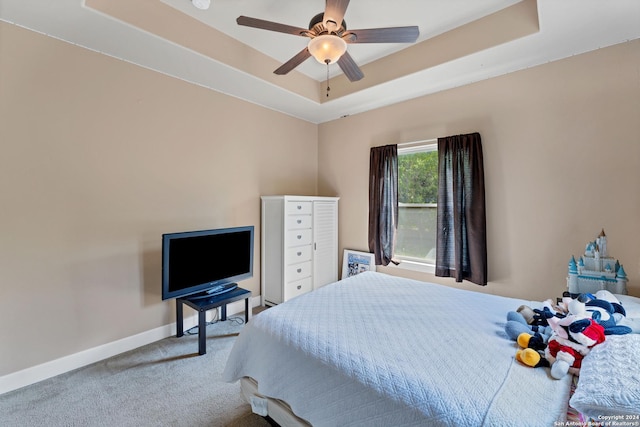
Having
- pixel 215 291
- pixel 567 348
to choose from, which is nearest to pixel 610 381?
Answer: pixel 567 348

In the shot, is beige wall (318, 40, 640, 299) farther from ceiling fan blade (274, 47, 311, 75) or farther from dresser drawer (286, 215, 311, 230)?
ceiling fan blade (274, 47, 311, 75)

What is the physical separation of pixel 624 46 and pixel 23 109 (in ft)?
15.3

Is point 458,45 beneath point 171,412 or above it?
above

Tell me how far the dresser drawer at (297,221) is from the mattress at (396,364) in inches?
56.0

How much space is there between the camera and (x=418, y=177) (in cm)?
339

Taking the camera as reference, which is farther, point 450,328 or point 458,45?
point 458,45

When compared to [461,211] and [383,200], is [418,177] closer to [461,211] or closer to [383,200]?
[383,200]

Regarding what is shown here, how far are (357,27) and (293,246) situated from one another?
2.40m

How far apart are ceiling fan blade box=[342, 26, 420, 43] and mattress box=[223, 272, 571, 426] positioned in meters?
1.86

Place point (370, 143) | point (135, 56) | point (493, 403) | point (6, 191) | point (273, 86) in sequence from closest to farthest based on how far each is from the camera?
point (493, 403)
point (6, 191)
point (135, 56)
point (273, 86)
point (370, 143)

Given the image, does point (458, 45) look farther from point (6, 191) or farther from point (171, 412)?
point (6, 191)

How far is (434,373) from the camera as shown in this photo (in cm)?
115

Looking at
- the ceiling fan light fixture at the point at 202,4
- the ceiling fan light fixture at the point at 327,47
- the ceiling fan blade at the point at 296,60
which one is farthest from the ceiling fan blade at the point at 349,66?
the ceiling fan light fixture at the point at 202,4

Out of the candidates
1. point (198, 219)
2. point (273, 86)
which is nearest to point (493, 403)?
point (198, 219)
